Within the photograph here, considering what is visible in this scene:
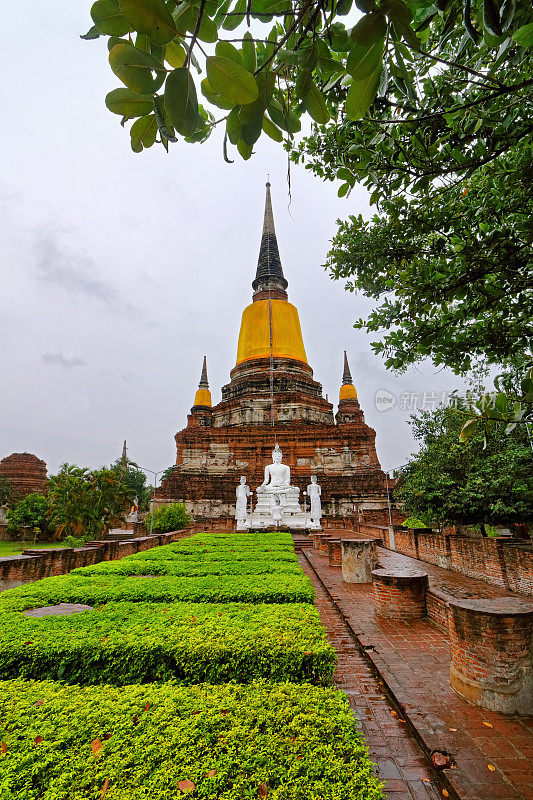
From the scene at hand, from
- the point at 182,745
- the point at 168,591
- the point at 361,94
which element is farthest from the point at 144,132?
the point at 168,591

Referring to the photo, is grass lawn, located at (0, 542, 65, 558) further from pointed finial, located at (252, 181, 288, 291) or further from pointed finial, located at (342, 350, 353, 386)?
pointed finial, located at (252, 181, 288, 291)

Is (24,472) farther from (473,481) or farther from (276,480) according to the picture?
(473,481)

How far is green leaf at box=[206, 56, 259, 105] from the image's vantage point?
0.99m

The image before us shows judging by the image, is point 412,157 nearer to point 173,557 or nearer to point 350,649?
point 350,649

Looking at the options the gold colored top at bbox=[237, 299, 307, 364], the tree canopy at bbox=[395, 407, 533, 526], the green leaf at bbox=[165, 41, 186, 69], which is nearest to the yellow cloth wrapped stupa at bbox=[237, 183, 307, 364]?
the gold colored top at bbox=[237, 299, 307, 364]

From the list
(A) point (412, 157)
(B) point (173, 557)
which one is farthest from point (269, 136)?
(B) point (173, 557)

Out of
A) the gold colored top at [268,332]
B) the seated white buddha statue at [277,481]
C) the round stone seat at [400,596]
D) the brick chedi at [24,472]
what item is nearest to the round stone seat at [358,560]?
the round stone seat at [400,596]

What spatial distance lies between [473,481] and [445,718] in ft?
25.4

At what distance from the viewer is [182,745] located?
201 centimetres

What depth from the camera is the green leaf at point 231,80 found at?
38.8 inches

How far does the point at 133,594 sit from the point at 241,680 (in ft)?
7.91

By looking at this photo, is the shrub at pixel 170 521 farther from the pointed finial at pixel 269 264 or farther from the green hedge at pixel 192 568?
the pointed finial at pixel 269 264

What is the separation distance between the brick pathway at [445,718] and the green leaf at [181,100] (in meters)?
3.46

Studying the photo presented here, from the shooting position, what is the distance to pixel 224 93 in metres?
1.00
